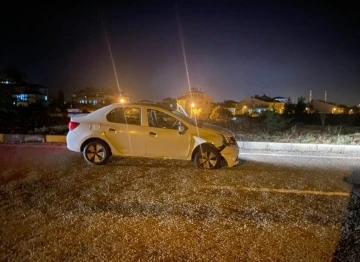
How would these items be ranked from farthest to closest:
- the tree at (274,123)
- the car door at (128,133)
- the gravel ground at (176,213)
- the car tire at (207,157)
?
the tree at (274,123), the car door at (128,133), the car tire at (207,157), the gravel ground at (176,213)

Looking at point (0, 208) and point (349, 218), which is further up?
point (0, 208)

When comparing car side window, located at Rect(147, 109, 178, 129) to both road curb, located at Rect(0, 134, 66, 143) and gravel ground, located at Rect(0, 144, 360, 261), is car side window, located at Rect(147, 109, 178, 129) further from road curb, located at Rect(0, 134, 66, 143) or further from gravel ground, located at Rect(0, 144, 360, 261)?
A: road curb, located at Rect(0, 134, 66, 143)

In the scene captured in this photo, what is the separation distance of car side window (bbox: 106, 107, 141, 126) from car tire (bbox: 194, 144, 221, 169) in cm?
165

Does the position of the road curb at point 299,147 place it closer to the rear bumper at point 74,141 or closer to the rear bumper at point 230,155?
the rear bumper at point 230,155

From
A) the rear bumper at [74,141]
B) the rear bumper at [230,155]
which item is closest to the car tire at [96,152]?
the rear bumper at [74,141]

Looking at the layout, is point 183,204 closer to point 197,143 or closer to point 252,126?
point 197,143

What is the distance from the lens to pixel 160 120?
26.7ft

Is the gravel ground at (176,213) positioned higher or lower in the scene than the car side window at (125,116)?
lower

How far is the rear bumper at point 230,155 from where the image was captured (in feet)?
25.7

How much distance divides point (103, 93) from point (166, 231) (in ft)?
227

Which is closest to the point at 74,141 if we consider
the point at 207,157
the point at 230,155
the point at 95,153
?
the point at 95,153

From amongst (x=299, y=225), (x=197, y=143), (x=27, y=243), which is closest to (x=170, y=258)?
(x=27, y=243)

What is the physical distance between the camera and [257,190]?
246 inches

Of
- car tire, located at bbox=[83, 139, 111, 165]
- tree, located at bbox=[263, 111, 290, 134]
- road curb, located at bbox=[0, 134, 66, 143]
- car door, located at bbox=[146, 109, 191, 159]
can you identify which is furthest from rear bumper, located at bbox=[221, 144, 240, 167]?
tree, located at bbox=[263, 111, 290, 134]
